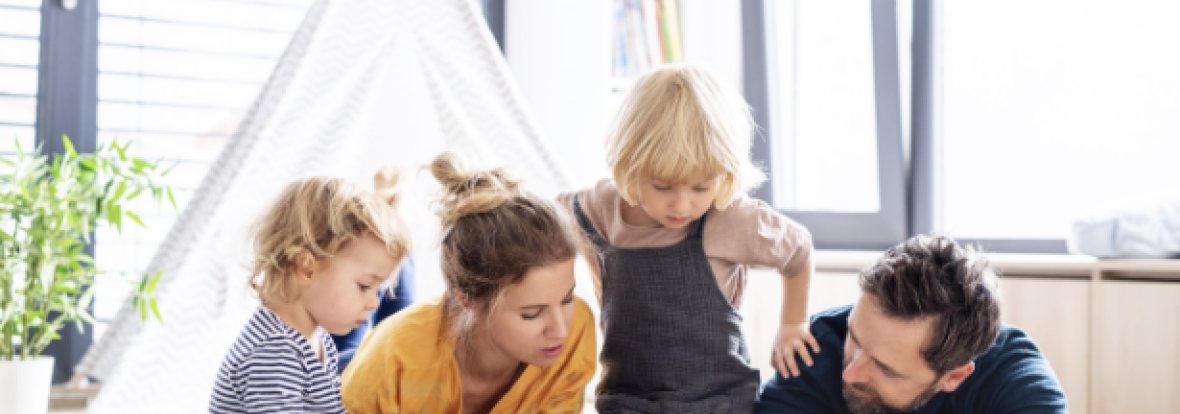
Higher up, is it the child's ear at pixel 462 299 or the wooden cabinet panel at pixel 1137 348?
the child's ear at pixel 462 299

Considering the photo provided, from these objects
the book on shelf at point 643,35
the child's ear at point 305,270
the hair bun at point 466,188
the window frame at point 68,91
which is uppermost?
the book on shelf at point 643,35

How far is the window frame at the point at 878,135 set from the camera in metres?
2.42

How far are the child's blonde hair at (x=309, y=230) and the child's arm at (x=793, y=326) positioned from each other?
638 millimetres

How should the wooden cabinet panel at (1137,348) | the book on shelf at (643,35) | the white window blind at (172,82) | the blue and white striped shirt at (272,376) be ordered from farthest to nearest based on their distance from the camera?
the book on shelf at (643,35)
the white window blind at (172,82)
the wooden cabinet panel at (1137,348)
the blue and white striped shirt at (272,376)

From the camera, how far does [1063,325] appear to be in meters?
1.86

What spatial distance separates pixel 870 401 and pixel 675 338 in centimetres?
32

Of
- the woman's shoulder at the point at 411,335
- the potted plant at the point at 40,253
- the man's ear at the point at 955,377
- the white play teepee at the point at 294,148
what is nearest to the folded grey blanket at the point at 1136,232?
the man's ear at the point at 955,377

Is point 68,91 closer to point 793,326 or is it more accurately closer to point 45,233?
point 45,233

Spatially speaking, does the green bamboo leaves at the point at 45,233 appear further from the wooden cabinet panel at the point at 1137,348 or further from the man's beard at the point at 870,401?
the wooden cabinet panel at the point at 1137,348

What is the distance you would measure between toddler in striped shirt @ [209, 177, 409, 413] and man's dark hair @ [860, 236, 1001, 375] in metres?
0.75

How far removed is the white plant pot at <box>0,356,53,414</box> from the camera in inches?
74.8

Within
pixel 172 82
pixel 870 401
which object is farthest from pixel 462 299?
pixel 172 82

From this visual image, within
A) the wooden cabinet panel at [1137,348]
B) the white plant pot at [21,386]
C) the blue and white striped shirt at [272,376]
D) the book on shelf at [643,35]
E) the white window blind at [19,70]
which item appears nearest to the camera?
the blue and white striped shirt at [272,376]

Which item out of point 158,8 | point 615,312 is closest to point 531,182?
point 615,312
